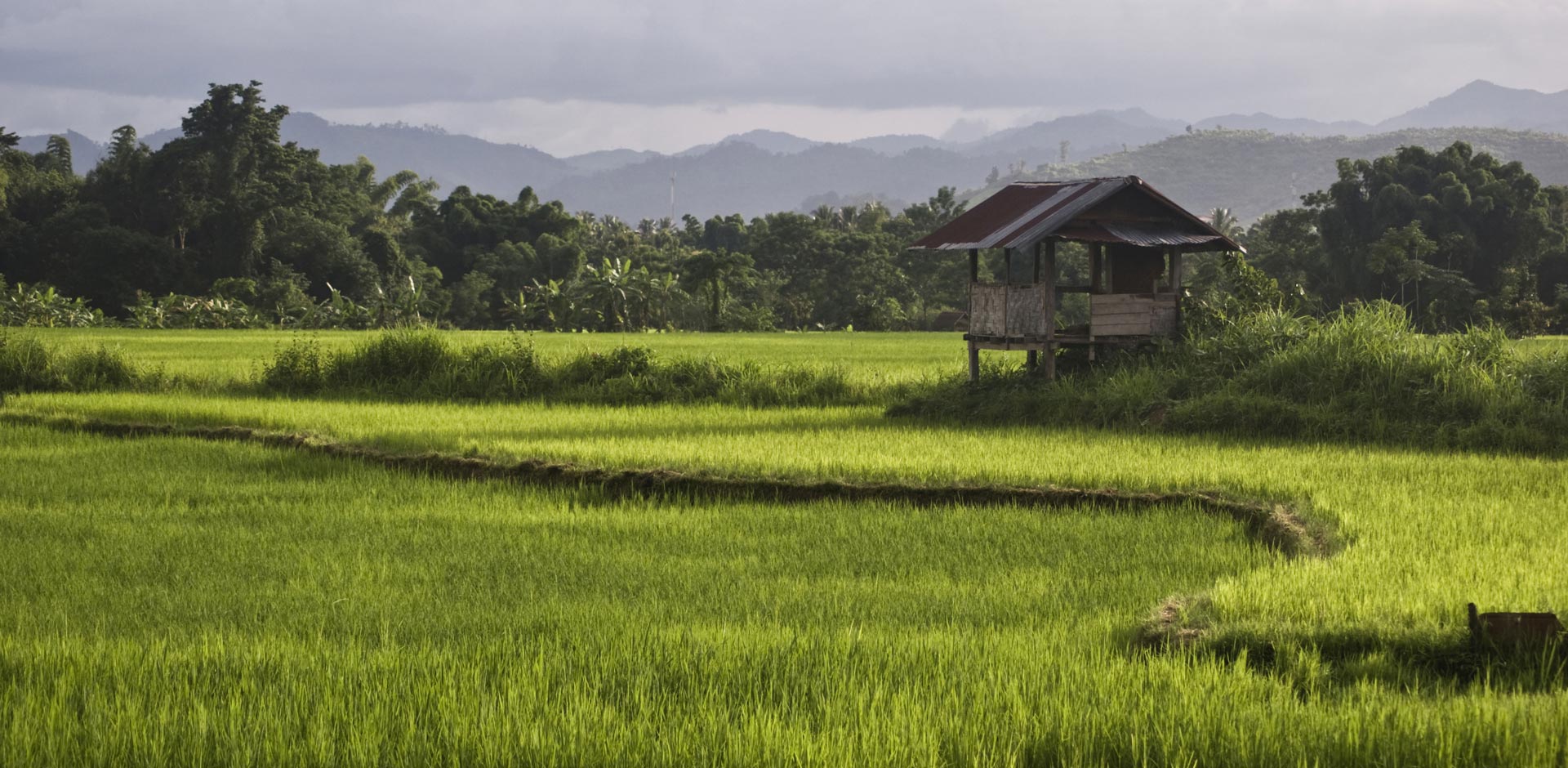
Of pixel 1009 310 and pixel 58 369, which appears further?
pixel 58 369

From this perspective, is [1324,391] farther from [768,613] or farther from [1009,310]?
[768,613]

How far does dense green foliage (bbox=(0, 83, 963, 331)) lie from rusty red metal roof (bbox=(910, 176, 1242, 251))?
1014 inches

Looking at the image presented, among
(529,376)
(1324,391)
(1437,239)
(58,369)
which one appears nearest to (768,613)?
(1324,391)

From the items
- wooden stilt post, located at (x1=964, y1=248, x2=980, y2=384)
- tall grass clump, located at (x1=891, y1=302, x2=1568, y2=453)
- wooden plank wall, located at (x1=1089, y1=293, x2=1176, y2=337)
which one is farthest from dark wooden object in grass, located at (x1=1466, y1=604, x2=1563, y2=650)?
wooden plank wall, located at (x1=1089, y1=293, x2=1176, y2=337)

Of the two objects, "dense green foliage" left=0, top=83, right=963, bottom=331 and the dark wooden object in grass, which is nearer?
the dark wooden object in grass

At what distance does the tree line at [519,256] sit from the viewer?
39625 mm

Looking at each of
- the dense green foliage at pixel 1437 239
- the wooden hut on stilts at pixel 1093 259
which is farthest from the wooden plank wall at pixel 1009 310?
the dense green foliage at pixel 1437 239

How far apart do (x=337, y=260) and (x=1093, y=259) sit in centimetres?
3742

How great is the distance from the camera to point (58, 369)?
18.3 metres

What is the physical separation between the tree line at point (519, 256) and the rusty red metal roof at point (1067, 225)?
1755cm

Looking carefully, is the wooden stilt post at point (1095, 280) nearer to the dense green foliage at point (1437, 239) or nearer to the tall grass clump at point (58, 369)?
the tall grass clump at point (58, 369)

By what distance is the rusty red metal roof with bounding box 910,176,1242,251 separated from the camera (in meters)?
15.8

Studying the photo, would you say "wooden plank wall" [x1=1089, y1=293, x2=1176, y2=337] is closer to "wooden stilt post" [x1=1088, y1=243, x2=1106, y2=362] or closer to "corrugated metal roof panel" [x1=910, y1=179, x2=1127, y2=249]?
"wooden stilt post" [x1=1088, y1=243, x2=1106, y2=362]

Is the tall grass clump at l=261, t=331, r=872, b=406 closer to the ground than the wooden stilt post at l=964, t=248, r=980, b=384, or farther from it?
closer to the ground
